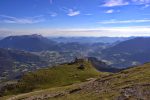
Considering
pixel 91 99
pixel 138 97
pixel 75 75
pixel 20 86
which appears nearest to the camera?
pixel 138 97

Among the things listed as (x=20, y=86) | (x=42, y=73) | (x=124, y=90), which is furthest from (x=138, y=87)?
(x=42, y=73)

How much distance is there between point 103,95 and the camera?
2014 inches

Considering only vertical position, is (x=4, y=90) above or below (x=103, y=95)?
below

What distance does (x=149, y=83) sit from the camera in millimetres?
52906

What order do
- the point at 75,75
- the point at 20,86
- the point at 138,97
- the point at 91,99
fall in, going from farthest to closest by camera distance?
the point at 75,75
the point at 20,86
the point at 91,99
the point at 138,97

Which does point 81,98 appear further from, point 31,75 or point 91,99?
point 31,75

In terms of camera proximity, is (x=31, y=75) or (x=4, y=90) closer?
(x=4, y=90)

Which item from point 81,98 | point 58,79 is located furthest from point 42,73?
point 81,98

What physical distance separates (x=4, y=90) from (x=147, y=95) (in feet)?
485

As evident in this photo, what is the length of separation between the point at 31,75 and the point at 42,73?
7836mm

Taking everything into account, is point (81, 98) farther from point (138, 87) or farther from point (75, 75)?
point (75, 75)

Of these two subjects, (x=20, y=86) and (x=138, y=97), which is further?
(x=20, y=86)

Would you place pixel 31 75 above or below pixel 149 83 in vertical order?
below

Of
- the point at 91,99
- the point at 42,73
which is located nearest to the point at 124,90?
the point at 91,99
